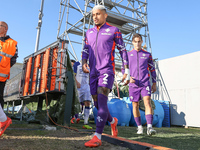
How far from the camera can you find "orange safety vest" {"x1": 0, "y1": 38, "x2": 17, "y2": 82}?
333 centimetres

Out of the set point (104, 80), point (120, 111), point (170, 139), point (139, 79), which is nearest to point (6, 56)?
point (104, 80)

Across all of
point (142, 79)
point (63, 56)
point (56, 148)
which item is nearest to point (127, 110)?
point (142, 79)

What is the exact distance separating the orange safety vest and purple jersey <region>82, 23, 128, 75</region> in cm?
148

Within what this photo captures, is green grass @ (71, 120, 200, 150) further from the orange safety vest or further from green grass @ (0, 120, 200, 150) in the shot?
the orange safety vest

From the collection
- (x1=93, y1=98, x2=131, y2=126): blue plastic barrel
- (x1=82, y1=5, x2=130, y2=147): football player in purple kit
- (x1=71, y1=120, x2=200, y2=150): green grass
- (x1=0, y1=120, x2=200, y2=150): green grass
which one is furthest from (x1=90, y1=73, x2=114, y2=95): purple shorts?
(x1=93, y1=98, x2=131, y2=126): blue plastic barrel

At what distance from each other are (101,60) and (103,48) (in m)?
0.19

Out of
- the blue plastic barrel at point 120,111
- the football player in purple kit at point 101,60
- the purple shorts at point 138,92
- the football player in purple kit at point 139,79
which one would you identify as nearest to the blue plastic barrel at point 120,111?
the blue plastic barrel at point 120,111

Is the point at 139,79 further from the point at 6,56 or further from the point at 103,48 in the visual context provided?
the point at 6,56

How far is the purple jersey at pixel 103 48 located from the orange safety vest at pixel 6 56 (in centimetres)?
148

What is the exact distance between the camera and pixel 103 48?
2934 mm

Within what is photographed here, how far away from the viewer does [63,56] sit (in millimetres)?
4848

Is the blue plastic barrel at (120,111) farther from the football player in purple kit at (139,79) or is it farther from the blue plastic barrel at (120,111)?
the football player in purple kit at (139,79)

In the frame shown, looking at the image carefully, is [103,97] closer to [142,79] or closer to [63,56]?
[142,79]

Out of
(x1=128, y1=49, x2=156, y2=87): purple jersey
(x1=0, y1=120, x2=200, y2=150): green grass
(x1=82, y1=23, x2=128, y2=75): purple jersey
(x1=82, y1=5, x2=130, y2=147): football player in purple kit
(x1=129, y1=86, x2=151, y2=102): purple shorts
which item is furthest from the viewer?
(x1=128, y1=49, x2=156, y2=87): purple jersey
